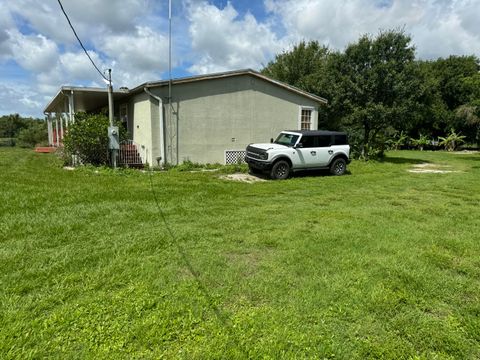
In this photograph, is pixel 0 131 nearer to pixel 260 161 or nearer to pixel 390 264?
pixel 260 161

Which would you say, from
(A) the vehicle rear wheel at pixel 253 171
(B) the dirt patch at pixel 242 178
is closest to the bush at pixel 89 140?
(B) the dirt patch at pixel 242 178

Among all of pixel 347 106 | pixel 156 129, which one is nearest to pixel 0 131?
pixel 156 129

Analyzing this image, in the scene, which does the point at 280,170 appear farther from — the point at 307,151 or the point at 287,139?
the point at 287,139

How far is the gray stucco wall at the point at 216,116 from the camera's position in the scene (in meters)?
12.2

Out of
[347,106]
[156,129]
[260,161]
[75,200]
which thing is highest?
[347,106]

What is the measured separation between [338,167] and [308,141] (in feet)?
5.93

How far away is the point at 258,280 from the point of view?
3.36 metres

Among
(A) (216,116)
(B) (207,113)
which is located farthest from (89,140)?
(A) (216,116)

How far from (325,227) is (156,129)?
872cm

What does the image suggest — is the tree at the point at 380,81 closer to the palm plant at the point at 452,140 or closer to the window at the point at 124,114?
the window at the point at 124,114

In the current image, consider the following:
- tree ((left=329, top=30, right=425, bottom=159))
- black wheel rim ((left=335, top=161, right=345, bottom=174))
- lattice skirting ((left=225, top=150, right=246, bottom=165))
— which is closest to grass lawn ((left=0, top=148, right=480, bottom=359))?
black wheel rim ((left=335, top=161, right=345, bottom=174))

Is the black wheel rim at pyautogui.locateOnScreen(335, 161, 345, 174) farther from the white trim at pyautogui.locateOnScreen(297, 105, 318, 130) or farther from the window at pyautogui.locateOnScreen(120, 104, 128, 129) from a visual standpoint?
the window at pyautogui.locateOnScreen(120, 104, 128, 129)

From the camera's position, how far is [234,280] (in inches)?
132

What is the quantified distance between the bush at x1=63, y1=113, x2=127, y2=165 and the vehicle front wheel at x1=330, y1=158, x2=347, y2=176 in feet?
27.4
